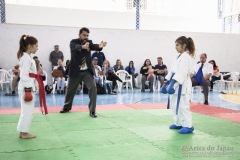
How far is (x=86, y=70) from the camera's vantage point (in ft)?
19.0

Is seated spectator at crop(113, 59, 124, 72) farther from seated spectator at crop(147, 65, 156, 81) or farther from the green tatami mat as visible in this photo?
the green tatami mat

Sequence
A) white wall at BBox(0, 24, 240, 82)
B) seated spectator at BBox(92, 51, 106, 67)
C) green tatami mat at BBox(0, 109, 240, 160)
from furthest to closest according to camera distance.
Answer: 1. seated spectator at BBox(92, 51, 106, 67)
2. white wall at BBox(0, 24, 240, 82)
3. green tatami mat at BBox(0, 109, 240, 160)

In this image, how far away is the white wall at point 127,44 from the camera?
11.6 m

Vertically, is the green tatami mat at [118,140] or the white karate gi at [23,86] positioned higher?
the white karate gi at [23,86]

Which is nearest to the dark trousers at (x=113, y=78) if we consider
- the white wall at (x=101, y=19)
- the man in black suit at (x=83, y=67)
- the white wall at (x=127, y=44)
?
the white wall at (x=127, y=44)

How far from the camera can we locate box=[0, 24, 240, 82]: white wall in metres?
11.6

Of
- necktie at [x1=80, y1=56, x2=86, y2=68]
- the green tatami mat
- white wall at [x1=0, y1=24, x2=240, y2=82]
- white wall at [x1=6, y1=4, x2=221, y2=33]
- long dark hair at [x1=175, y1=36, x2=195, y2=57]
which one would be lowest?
the green tatami mat

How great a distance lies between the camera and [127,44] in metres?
13.4

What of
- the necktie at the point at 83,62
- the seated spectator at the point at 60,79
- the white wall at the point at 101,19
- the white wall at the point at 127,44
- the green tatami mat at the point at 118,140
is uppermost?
the white wall at the point at 101,19

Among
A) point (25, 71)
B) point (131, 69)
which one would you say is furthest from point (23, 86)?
point (131, 69)

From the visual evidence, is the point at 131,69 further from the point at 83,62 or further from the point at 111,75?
the point at 83,62

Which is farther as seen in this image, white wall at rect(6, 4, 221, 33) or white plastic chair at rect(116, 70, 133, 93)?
white wall at rect(6, 4, 221, 33)

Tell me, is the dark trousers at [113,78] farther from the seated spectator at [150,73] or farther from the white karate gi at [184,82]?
the white karate gi at [184,82]

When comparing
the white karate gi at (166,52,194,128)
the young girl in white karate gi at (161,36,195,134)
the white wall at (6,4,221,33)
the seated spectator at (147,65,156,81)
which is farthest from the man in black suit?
the white wall at (6,4,221,33)
